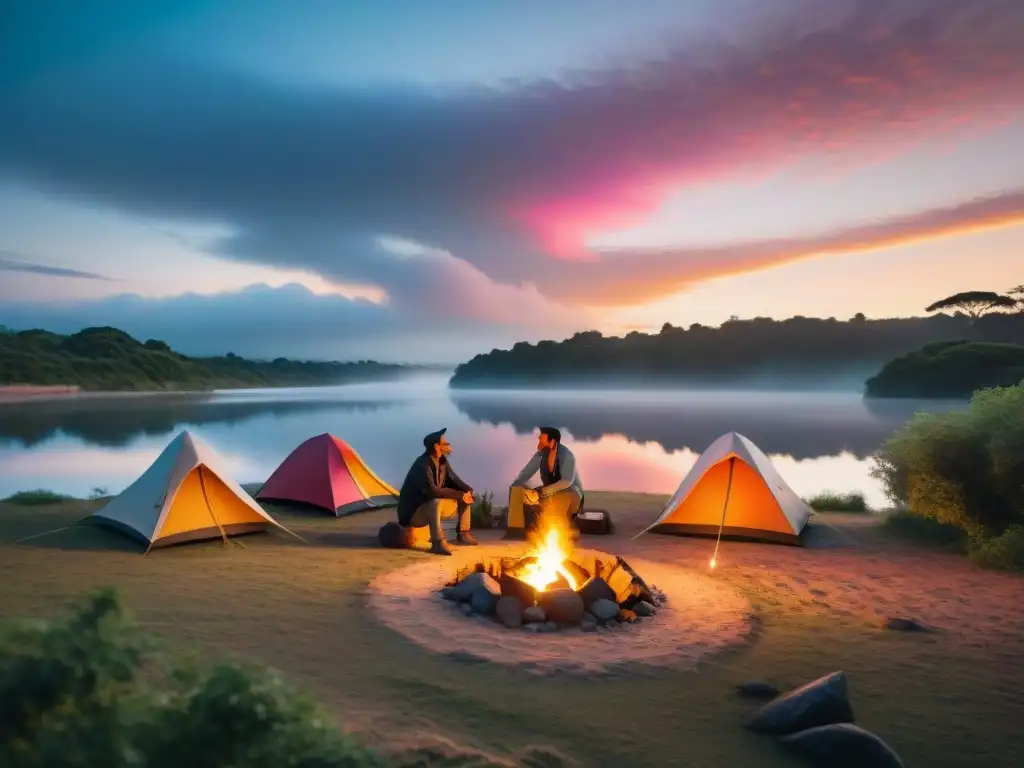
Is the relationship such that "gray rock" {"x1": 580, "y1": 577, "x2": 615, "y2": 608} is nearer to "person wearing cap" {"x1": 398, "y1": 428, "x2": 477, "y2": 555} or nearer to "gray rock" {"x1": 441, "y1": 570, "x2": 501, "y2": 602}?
"gray rock" {"x1": 441, "y1": 570, "x2": 501, "y2": 602}

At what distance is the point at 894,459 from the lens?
13812 mm

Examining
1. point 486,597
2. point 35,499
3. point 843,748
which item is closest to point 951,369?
point 486,597

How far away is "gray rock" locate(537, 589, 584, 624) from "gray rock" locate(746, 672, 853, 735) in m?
2.64

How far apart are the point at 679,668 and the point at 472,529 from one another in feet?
24.4

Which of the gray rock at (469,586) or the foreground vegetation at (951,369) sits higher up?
the foreground vegetation at (951,369)

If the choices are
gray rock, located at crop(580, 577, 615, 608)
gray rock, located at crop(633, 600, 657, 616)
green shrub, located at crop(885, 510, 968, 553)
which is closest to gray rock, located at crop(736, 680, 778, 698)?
gray rock, located at crop(633, 600, 657, 616)

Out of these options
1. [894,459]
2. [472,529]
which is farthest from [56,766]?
[894,459]

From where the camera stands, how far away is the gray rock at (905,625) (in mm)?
7879

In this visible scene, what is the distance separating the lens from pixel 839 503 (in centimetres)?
1714

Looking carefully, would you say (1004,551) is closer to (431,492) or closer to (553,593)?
(553,593)

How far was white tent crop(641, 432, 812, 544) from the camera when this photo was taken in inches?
487

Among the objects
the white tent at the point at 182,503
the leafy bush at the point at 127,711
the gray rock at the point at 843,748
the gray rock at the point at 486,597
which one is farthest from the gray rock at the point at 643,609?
the white tent at the point at 182,503

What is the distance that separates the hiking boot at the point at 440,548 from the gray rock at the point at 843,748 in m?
6.70

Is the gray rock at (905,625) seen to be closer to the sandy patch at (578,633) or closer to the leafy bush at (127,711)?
the sandy patch at (578,633)
